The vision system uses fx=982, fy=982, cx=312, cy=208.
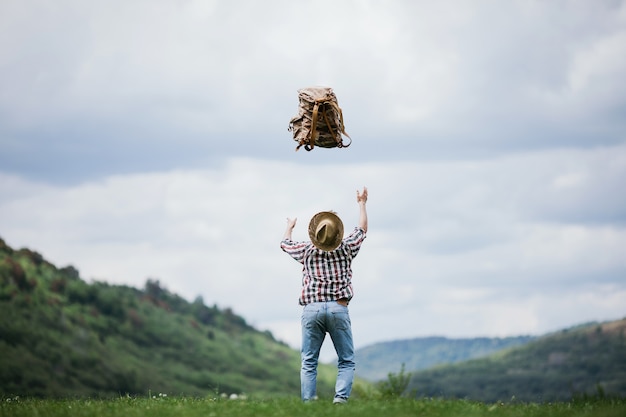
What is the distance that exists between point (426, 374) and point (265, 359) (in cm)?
1727

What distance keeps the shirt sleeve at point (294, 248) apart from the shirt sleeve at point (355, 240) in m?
0.68

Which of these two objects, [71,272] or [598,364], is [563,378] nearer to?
[598,364]

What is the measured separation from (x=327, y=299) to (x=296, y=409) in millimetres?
2173

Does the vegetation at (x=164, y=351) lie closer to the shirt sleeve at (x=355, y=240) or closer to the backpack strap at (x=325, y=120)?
the backpack strap at (x=325, y=120)

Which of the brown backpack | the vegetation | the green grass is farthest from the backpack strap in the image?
the vegetation

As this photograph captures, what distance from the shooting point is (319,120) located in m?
17.7

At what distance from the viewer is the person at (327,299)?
1548 cm

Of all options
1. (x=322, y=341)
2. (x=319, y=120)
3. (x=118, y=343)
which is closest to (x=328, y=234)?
(x=322, y=341)

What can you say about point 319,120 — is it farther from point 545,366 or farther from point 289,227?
point 545,366

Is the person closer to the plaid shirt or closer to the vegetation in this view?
the plaid shirt

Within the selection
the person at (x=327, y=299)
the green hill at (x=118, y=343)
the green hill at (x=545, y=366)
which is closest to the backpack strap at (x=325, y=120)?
the person at (x=327, y=299)

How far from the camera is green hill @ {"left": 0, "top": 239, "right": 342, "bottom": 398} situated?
76.4 meters

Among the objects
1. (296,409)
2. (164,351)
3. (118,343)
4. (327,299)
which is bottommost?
(296,409)

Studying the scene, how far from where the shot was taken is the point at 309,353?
15.8 m
